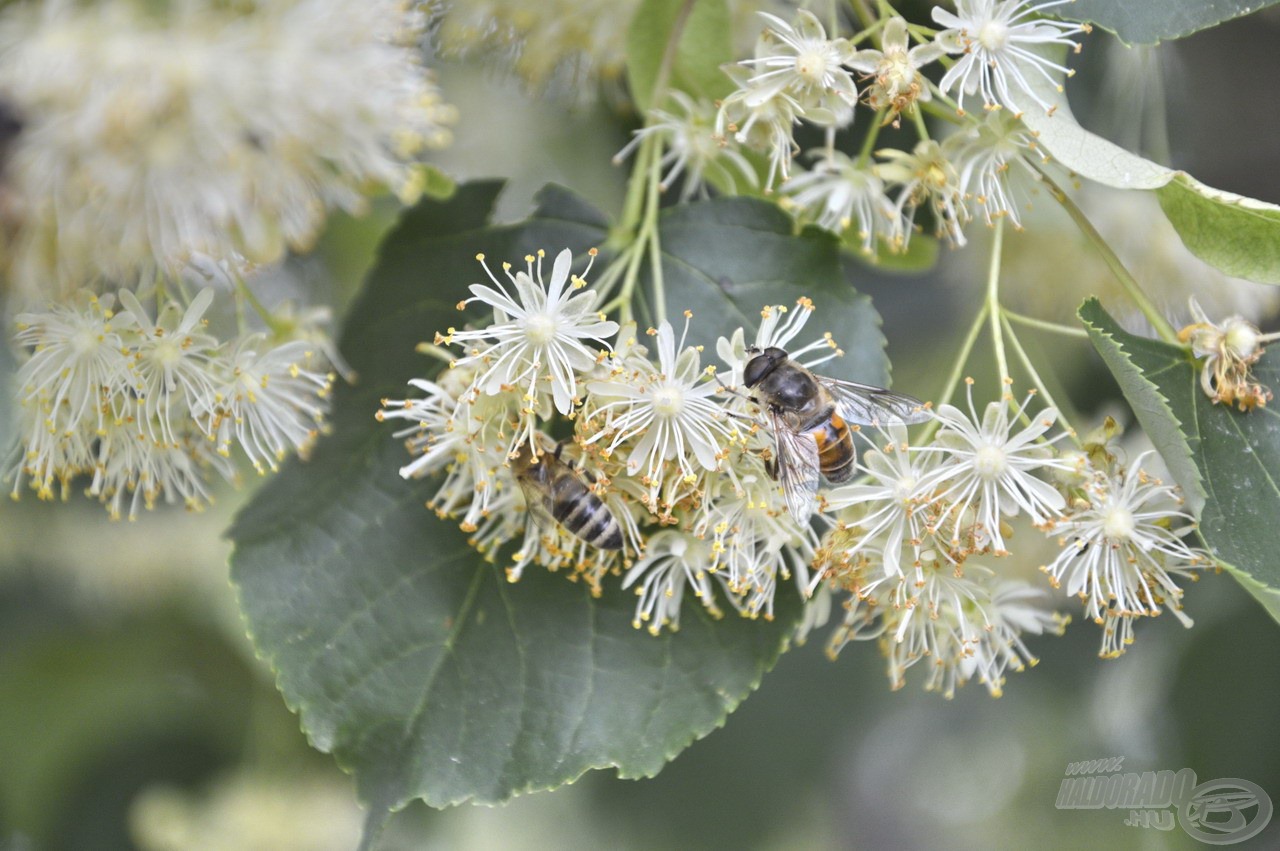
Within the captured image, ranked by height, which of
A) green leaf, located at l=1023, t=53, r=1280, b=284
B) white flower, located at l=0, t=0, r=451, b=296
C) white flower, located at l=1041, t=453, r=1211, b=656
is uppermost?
green leaf, located at l=1023, t=53, r=1280, b=284

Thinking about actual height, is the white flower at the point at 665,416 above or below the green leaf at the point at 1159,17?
below

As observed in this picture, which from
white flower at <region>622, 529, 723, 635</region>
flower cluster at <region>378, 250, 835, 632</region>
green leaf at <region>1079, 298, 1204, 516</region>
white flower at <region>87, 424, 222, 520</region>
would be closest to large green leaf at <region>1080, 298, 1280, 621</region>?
green leaf at <region>1079, 298, 1204, 516</region>

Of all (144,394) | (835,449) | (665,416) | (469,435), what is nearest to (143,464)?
(144,394)

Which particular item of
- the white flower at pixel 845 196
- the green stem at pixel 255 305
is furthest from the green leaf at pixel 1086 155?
the green stem at pixel 255 305

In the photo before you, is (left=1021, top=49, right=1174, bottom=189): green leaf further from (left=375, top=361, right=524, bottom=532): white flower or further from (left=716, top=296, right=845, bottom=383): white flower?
(left=375, top=361, right=524, bottom=532): white flower

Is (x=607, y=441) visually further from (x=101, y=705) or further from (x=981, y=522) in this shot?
(x=101, y=705)
